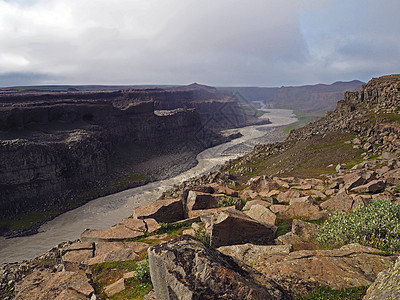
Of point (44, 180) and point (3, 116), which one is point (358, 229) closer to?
point (44, 180)

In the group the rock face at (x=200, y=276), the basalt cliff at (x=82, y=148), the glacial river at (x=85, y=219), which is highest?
the rock face at (x=200, y=276)

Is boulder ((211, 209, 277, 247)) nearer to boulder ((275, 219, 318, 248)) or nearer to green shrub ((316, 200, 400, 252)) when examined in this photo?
boulder ((275, 219, 318, 248))

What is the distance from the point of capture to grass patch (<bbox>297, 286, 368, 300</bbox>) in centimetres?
872

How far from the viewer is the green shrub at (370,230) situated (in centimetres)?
1202

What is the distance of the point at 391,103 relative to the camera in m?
64.1

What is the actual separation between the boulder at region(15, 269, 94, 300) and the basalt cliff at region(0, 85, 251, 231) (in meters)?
42.2

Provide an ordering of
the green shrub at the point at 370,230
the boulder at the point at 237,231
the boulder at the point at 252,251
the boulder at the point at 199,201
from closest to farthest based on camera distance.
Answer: the green shrub at the point at 370,230 < the boulder at the point at 252,251 < the boulder at the point at 237,231 < the boulder at the point at 199,201

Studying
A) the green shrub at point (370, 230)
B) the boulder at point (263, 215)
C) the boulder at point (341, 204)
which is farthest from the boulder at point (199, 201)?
the green shrub at point (370, 230)

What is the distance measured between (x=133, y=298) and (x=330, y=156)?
49829mm

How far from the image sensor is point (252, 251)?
1295cm

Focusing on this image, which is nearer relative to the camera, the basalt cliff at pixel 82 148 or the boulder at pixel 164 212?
the boulder at pixel 164 212

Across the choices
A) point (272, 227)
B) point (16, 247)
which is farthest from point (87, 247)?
point (16, 247)

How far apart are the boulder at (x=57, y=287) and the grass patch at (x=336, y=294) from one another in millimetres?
9926

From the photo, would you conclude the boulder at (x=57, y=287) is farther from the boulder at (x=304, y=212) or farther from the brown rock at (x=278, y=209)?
the boulder at (x=304, y=212)
